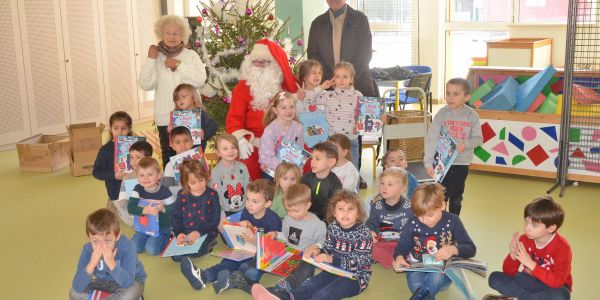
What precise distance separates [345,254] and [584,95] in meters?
3.59

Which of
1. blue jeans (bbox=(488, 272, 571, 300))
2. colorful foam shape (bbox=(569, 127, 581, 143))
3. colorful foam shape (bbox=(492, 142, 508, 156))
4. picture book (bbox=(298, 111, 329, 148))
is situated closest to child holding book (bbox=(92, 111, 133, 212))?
picture book (bbox=(298, 111, 329, 148))

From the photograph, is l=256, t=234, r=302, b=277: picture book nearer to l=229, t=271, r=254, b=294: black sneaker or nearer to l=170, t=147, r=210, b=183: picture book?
l=229, t=271, r=254, b=294: black sneaker

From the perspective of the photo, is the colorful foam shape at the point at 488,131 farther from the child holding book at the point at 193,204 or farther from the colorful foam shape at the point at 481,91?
the child holding book at the point at 193,204

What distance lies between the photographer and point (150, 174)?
5.00 m

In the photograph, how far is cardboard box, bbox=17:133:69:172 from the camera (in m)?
7.86

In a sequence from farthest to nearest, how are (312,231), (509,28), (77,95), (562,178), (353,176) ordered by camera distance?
(509,28) < (77,95) < (562,178) < (353,176) < (312,231)

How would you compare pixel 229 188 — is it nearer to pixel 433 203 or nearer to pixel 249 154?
pixel 249 154

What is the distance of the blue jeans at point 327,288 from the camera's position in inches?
158

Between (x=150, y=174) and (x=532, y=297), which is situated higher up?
(x=150, y=174)

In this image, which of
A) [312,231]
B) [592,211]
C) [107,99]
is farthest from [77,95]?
[592,211]

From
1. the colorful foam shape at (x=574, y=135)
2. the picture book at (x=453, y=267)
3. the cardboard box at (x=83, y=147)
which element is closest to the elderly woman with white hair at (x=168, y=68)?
the cardboard box at (x=83, y=147)

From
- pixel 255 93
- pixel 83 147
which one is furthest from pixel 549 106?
pixel 83 147

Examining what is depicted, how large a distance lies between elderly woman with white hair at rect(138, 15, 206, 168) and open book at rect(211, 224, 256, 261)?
5.47 feet

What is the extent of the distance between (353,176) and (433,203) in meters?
1.34
